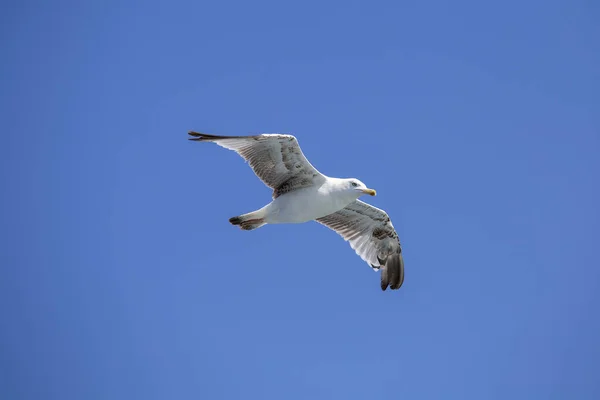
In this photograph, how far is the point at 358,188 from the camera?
13195 mm

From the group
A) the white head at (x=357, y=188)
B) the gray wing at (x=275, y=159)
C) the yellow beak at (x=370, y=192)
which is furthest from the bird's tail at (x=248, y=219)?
the yellow beak at (x=370, y=192)

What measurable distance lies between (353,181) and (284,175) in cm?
118

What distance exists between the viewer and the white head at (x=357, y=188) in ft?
43.0

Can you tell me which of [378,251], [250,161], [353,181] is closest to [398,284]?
[378,251]

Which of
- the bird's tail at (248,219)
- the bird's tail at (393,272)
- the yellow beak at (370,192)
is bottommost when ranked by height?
the bird's tail at (248,219)

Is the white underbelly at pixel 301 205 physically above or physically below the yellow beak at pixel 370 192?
below

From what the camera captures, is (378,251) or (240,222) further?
(378,251)

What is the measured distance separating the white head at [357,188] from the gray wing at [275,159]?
19.3 inches

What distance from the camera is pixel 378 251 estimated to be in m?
15.6

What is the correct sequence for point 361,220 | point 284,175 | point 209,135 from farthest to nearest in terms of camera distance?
point 361,220 < point 284,175 < point 209,135

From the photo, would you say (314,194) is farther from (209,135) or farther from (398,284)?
(398,284)

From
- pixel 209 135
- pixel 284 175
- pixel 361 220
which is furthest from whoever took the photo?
pixel 361 220

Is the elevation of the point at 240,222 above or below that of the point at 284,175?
below

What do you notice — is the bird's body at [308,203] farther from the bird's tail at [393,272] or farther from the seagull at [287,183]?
the bird's tail at [393,272]
